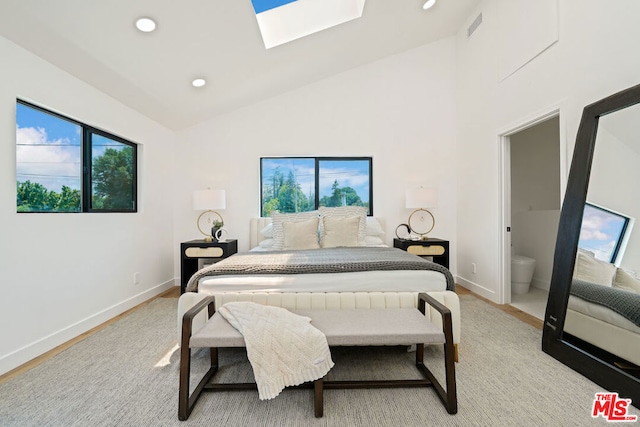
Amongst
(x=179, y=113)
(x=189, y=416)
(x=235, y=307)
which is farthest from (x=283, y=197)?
(x=189, y=416)

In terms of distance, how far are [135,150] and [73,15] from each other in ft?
5.71

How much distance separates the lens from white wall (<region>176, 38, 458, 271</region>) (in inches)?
168

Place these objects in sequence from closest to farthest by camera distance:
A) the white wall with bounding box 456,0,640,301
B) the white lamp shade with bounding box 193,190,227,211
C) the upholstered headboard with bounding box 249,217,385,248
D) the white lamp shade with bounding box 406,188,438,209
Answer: the white wall with bounding box 456,0,640,301 < the white lamp shade with bounding box 193,190,227,211 < the white lamp shade with bounding box 406,188,438,209 < the upholstered headboard with bounding box 249,217,385,248

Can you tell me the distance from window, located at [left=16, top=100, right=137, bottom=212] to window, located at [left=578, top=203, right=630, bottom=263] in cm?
401

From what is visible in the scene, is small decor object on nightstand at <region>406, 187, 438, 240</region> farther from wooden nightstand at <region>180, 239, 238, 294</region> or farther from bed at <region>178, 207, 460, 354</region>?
wooden nightstand at <region>180, 239, 238, 294</region>

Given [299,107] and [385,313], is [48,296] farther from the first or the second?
[299,107]

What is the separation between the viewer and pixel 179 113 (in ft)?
12.2

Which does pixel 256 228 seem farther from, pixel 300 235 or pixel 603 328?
pixel 603 328

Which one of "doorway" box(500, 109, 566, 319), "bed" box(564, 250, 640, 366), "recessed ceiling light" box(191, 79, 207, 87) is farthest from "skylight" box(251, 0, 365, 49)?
"bed" box(564, 250, 640, 366)

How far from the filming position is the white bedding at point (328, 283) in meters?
2.17

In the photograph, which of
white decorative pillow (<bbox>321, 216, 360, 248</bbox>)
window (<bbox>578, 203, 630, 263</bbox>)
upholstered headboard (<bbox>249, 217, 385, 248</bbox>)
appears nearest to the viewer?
window (<bbox>578, 203, 630, 263</bbox>)

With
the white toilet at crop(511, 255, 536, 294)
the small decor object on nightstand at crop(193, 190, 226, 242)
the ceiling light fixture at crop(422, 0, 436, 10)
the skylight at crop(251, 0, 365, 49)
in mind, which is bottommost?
the white toilet at crop(511, 255, 536, 294)

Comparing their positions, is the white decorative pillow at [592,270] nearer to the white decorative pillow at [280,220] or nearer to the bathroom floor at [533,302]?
the bathroom floor at [533,302]

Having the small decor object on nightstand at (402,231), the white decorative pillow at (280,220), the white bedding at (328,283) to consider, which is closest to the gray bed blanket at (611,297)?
the white bedding at (328,283)
